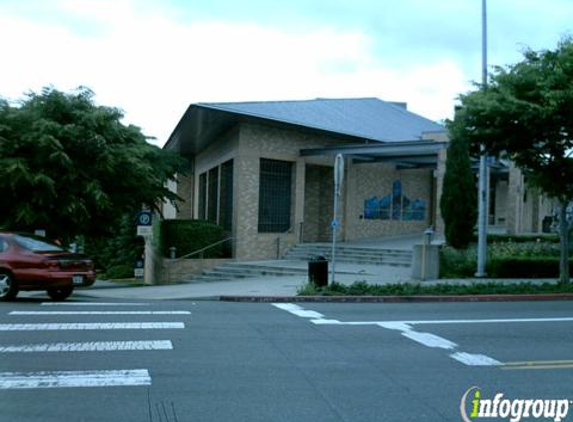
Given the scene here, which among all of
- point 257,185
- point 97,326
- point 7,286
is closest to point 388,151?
point 257,185

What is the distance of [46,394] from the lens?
6.84 metres

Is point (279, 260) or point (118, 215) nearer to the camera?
point (118, 215)

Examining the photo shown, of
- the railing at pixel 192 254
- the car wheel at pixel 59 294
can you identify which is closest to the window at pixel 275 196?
the railing at pixel 192 254

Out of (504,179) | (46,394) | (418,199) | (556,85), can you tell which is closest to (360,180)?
(418,199)

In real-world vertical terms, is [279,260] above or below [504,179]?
below

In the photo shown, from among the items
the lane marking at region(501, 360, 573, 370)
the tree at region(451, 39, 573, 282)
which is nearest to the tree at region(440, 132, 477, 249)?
the tree at region(451, 39, 573, 282)

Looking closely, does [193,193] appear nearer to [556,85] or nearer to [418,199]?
[418,199]

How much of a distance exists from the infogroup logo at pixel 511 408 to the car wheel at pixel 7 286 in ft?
36.6

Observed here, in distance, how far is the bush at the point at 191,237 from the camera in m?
25.5

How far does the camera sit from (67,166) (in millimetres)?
20641

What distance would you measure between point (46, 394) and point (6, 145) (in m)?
15.3

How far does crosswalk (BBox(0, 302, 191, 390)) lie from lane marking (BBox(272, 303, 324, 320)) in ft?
6.76

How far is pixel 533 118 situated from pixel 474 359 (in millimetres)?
8643

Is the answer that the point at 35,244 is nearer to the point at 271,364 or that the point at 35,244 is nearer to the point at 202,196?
the point at 271,364
